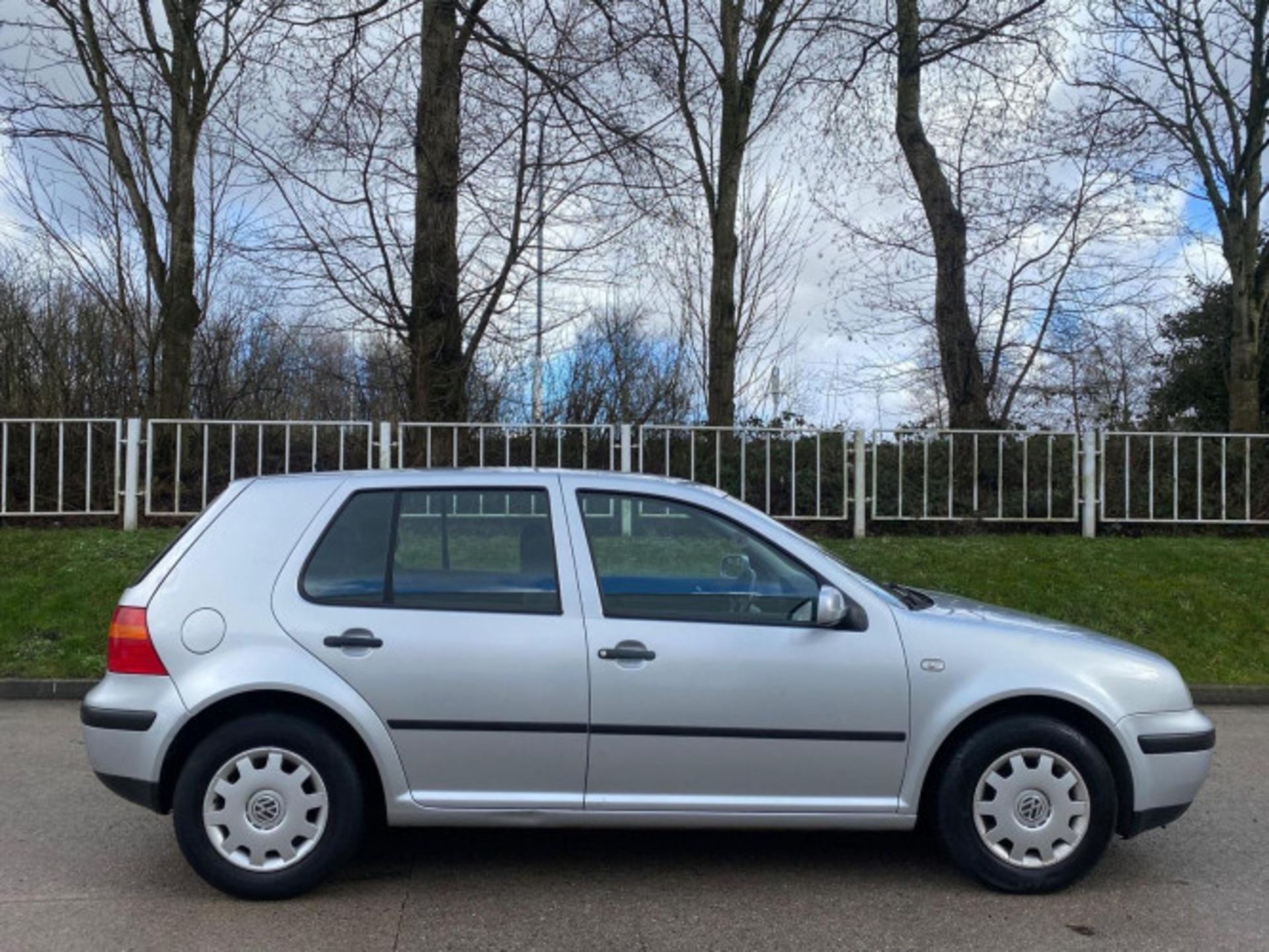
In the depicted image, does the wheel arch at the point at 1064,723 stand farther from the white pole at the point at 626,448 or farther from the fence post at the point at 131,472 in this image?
the fence post at the point at 131,472

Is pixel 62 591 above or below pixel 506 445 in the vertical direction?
below

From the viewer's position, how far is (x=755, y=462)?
1200cm

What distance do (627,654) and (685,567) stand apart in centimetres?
54

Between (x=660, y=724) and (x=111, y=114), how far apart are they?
13.4 m

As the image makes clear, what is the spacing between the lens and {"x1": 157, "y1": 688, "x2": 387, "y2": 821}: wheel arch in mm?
4023

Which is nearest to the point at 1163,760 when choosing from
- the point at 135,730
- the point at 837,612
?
the point at 837,612

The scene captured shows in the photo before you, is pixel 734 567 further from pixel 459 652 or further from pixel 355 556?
pixel 355 556

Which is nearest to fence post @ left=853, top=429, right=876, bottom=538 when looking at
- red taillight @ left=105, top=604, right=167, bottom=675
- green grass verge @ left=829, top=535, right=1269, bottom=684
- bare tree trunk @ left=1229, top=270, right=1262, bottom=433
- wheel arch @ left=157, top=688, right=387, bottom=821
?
green grass verge @ left=829, top=535, right=1269, bottom=684

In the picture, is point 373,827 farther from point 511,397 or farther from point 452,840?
point 511,397

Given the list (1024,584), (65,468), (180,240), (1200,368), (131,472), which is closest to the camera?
(1024,584)

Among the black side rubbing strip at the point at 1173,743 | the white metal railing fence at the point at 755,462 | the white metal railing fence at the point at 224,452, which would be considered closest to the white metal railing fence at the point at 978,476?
the white metal railing fence at the point at 755,462

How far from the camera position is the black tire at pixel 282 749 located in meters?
3.96

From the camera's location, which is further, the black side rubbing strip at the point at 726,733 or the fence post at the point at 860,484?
the fence post at the point at 860,484

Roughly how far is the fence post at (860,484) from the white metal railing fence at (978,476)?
18 centimetres
